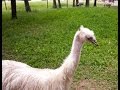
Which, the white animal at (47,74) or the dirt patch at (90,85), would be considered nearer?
the white animal at (47,74)

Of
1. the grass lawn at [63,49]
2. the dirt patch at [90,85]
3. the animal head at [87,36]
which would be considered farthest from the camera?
the grass lawn at [63,49]

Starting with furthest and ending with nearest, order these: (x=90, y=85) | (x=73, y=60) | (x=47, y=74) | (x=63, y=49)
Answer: (x=63, y=49) → (x=90, y=85) → (x=47, y=74) → (x=73, y=60)

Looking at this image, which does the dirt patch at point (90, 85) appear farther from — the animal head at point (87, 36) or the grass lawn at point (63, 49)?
the animal head at point (87, 36)

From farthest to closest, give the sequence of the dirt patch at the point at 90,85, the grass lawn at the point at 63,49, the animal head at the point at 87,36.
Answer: the grass lawn at the point at 63,49 < the dirt patch at the point at 90,85 < the animal head at the point at 87,36

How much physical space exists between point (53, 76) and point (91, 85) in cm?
325

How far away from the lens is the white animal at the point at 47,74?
17.1 feet

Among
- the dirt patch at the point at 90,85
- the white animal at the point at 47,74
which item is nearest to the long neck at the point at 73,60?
the white animal at the point at 47,74

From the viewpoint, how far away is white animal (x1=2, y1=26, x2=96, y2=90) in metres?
5.21

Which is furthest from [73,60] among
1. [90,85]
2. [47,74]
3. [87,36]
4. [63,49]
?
[63,49]

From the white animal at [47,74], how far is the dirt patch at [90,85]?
2.86 meters

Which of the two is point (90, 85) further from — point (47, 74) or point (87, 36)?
point (87, 36)

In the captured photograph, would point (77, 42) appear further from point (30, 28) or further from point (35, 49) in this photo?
point (30, 28)

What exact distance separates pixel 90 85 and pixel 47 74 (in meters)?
3.18

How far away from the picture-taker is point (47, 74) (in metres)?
5.48
